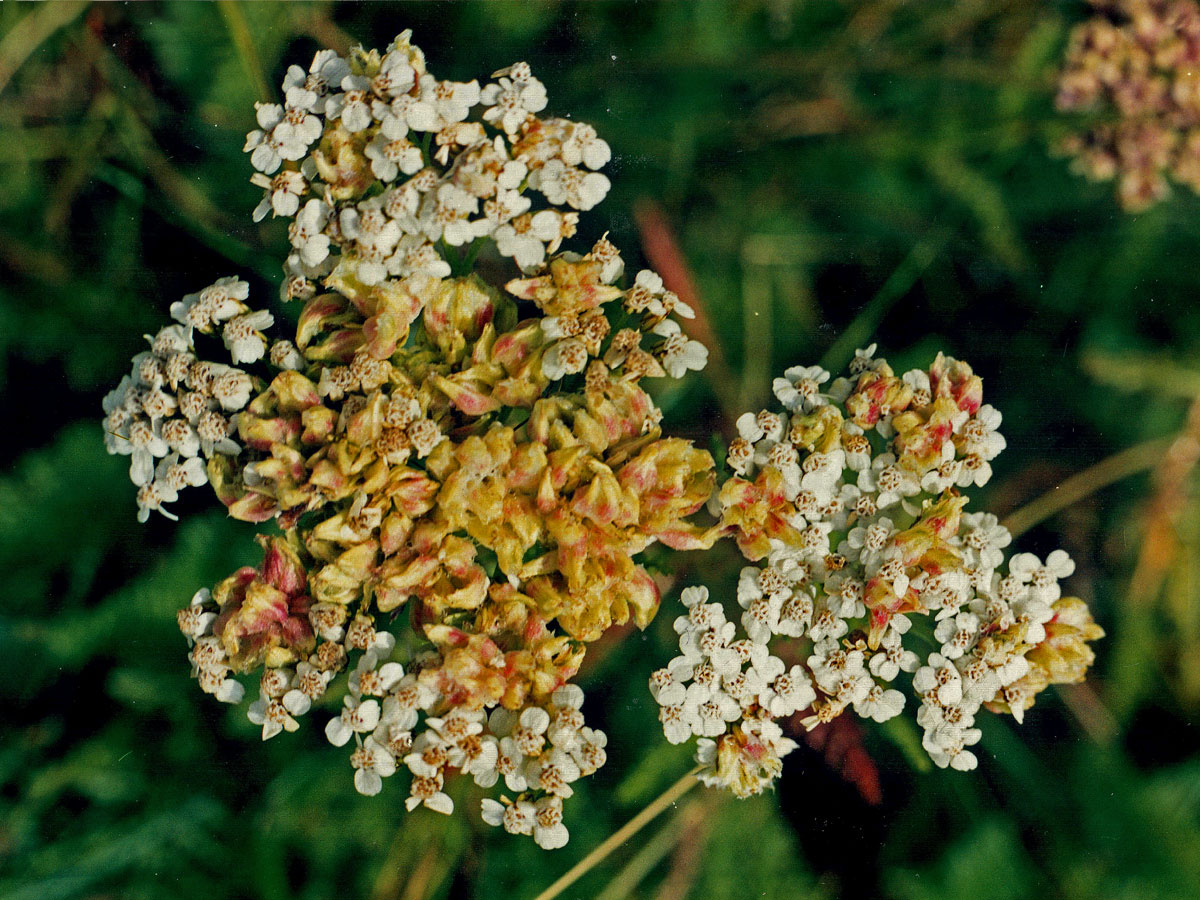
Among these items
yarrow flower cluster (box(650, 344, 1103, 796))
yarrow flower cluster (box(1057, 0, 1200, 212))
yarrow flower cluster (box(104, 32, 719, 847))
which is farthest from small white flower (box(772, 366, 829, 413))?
yarrow flower cluster (box(1057, 0, 1200, 212))

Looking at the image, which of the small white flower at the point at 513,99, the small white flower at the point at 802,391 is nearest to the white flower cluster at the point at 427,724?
the small white flower at the point at 802,391

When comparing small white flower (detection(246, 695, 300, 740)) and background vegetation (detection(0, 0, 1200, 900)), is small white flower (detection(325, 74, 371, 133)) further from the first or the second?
small white flower (detection(246, 695, 300, 740))

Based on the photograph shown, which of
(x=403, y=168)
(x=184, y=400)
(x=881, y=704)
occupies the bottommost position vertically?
(x=881, y=704)

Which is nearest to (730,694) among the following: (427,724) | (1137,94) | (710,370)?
(427,724)

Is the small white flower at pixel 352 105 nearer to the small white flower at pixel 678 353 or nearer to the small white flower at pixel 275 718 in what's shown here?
the small white flower at pixel 678 353

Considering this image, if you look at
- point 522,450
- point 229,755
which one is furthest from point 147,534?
point 522,450

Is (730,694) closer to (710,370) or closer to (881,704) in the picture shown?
(881,704)

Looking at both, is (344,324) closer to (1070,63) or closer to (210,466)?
(210,466)
